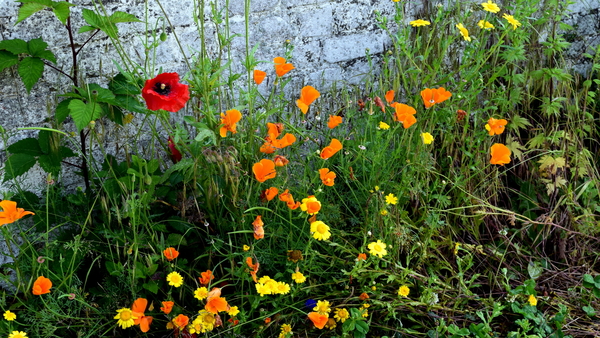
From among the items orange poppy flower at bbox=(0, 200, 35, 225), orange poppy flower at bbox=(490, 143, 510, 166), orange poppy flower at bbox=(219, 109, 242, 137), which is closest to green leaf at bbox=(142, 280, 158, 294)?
orange poppy flower at bbox=(0, 200, 35, 225)

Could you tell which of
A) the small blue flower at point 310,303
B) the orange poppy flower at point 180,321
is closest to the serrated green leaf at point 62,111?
the orange poppy flower at point 180,321

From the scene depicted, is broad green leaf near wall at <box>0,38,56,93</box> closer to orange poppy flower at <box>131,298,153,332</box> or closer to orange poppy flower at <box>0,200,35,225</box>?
orange poppy flower at <box>0,200,35,225</box>

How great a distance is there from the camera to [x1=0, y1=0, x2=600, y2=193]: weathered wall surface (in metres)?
2.38

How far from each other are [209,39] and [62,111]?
0.77 metres

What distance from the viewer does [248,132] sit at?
Answer: 7.82ft

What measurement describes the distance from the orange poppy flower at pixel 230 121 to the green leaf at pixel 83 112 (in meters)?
0.47

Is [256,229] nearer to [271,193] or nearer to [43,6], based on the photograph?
[271,193]

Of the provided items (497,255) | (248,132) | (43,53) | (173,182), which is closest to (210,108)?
(248,132)

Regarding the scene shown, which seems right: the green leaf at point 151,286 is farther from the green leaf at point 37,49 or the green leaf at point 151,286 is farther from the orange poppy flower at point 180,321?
the green leaf at point 37,49

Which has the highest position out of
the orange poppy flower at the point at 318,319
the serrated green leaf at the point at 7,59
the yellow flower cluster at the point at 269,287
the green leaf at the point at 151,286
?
the serrated green leaf at the point at 7,59

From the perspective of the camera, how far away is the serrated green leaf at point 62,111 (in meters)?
2.24

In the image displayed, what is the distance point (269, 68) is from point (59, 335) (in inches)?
59.3

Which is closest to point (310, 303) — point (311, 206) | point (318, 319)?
point (318, 319)

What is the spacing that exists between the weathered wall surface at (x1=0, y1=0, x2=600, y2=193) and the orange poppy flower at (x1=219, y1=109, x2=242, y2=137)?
Result: 12.5 inches
